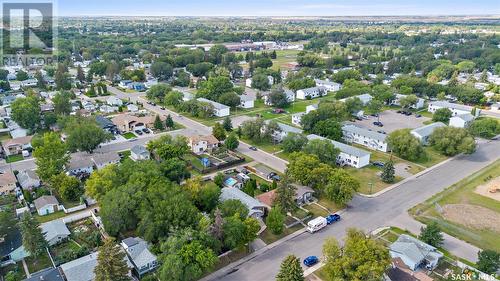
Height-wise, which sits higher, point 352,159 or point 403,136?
point 403,136

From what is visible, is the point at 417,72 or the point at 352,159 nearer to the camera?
the point at 352,159

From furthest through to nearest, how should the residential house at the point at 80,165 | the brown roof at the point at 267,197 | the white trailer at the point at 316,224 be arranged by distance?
the residential house at the point at 80,165 → the brown roof at the point at 267,197 → the white trailer at the point at 316,224

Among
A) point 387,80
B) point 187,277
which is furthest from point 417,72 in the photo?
point 187,277

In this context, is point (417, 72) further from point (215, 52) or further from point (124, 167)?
point (124, 167)

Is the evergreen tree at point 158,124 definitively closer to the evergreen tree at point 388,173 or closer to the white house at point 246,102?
the white house at point 246,102

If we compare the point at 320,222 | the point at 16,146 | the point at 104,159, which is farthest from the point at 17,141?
the point at 320,222

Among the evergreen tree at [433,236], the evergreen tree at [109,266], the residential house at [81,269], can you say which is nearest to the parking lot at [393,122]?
the evergreen tree at [433,236]

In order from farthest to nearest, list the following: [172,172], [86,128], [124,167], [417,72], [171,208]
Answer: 1. [417,72]
2. [86,128]
3. [172,172]
4. [124,167]
5. [171,208]
